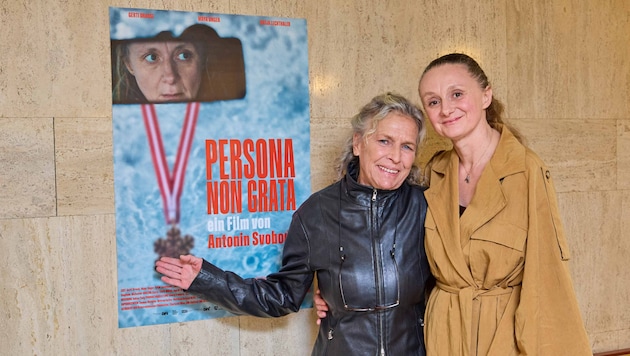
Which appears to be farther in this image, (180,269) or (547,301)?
(180,269)

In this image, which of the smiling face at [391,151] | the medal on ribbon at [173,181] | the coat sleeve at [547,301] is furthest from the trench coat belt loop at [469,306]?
the medal on ribbon at [173,181]

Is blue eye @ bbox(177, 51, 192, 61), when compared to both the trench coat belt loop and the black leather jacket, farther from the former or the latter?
the trench coat belt loop

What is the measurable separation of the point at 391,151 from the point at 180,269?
98cm

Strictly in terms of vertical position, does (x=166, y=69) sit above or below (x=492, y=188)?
above

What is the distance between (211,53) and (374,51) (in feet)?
2.67

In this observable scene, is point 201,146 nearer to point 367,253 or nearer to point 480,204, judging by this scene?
point 367,253

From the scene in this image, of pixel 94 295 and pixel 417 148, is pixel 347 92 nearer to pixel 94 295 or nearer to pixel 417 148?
pixel 417 148

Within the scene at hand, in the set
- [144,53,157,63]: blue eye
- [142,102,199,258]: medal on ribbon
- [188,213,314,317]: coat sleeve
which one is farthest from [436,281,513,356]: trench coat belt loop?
[144,53,157,63]: blue eye

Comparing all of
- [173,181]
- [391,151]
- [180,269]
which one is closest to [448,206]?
[391,151]

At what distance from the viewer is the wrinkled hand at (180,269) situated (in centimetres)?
244

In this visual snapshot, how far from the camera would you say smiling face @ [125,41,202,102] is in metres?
2.64

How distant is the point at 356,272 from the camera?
7.39 ft

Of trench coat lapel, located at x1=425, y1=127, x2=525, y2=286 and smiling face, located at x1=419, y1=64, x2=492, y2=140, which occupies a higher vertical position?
smiling face, located at x1=419, y1=64, x2=492, y2=140

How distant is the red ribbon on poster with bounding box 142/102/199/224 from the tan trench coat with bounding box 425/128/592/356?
1118 millimetres
